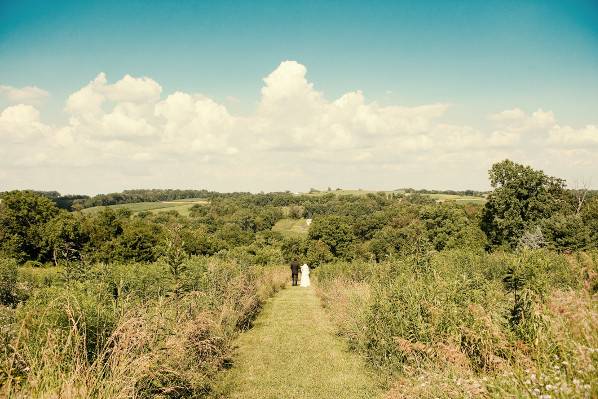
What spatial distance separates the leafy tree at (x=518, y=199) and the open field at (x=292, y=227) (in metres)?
49.8

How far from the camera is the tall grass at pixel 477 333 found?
452 centimetres

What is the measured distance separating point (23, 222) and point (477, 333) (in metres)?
63.2

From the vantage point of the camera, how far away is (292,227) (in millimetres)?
101688

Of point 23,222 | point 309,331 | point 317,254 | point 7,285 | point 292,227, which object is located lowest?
point 317,254

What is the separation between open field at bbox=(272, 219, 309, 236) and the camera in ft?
309

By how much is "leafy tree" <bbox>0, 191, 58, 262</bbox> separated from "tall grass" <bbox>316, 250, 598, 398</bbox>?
2187 inches

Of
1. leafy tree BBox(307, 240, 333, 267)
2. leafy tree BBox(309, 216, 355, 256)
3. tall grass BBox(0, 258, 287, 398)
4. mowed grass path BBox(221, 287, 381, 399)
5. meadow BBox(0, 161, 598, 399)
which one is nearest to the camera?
tall grass BBox(0, 258, 287, 398)

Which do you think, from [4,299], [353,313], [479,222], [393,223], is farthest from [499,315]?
[393,223]

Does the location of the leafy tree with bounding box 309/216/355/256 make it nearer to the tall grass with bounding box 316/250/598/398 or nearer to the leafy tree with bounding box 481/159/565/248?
the leafy tree with bounding box 481/159/565/248


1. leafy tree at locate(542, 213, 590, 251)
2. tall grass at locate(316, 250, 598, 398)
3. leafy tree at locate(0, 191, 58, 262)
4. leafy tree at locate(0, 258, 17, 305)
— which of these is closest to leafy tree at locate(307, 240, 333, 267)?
leafy tree at locate(542, 213, 590, 251)

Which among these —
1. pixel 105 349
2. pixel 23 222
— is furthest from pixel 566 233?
pixel 23 222

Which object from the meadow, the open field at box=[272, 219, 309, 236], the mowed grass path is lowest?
the open field at box=[272, 219, 309, 236]

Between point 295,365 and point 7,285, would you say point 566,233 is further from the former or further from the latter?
point 7,285

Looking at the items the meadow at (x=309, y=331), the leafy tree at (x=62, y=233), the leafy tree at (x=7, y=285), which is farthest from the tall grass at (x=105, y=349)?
the leafy tree at (x=62, y=233)
